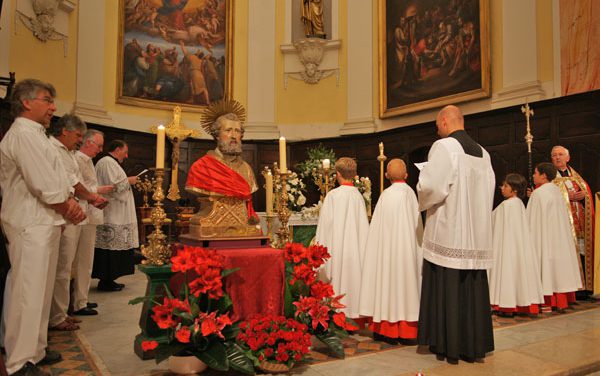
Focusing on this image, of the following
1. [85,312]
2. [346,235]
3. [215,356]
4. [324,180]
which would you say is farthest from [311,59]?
[215,356]

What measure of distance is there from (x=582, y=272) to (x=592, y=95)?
2932mm

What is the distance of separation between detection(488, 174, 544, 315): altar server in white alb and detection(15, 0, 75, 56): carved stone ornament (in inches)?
348

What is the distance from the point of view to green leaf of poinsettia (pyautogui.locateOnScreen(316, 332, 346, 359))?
11.6ft

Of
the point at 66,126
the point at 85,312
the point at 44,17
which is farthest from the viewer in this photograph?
the point at 44,17

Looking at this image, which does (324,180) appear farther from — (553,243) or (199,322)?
(199,322)

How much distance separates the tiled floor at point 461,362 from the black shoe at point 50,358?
26 centimetres

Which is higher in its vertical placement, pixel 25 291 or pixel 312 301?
pixel 25 291

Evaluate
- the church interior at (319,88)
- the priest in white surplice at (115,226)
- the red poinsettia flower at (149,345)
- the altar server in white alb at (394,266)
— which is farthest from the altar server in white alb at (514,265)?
the priest in white surplice at (115,226)

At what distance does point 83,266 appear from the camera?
16.5ft

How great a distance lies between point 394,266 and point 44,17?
28.3 feet

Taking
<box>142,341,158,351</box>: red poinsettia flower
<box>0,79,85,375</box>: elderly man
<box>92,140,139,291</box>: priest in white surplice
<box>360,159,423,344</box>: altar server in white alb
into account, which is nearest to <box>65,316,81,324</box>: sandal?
<box>0,79,85,375</box>: elderly man

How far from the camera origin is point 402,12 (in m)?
11.5

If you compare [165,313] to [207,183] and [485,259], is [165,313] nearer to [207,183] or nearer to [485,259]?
[207,183]

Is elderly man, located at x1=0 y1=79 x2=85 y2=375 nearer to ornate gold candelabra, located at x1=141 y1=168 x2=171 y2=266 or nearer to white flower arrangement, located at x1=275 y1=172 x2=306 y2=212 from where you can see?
ornate gold candelabra, located at x1=141 y1=168 x2=171 y2=266
